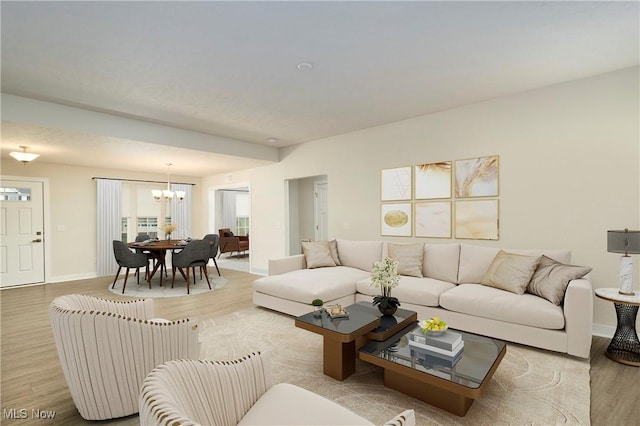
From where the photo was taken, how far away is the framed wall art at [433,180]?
4.39 metres

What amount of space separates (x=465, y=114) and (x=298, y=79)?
2359 millimetres

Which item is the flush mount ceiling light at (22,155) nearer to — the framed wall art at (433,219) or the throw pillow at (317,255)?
the throw pillow at (317,255)

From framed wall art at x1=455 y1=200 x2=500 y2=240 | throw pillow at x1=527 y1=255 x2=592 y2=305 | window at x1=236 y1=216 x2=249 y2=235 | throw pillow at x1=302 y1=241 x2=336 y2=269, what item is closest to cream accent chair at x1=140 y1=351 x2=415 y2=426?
throw pillow at x1=527 y1=255 x2=592 y2=305

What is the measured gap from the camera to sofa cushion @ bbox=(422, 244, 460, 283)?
3.97 meters

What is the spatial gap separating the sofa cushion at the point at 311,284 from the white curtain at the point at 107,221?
4719mm

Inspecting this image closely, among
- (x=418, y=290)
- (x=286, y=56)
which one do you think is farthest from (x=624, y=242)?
(x=286, y=56)

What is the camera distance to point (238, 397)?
1.37m

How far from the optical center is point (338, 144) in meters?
5.68

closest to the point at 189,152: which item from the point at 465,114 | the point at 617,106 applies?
the point at 465,114

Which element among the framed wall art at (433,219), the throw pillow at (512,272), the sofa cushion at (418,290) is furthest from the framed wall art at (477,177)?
the sofa cushion at (418,290)

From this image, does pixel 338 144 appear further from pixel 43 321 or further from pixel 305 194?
pixel 43 321

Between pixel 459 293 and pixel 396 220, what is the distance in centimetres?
175

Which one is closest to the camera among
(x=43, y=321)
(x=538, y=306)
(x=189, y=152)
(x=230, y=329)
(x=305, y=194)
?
(x=538, y=306)

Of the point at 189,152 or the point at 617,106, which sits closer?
the point at 617,106
